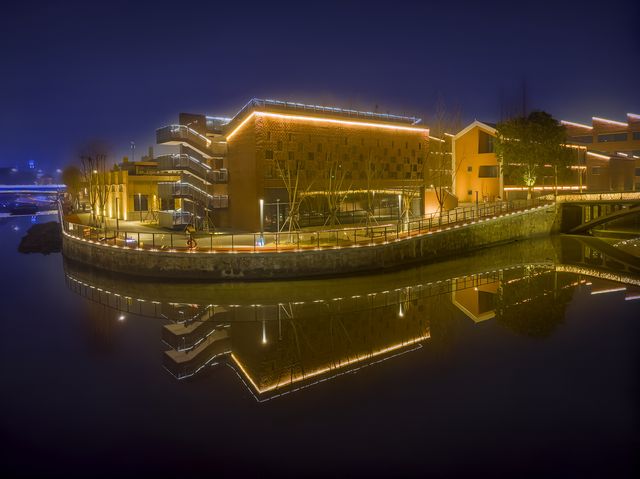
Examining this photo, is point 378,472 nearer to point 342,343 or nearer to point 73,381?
point 342,343

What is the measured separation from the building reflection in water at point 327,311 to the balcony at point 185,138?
1016 centimetres

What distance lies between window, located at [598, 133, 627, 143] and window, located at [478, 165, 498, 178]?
1071 inches

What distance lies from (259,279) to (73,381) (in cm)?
1078

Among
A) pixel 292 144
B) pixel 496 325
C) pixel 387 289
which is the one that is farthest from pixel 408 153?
pixel 496 325

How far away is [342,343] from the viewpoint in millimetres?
15273

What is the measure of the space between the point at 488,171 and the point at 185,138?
26.9 meters

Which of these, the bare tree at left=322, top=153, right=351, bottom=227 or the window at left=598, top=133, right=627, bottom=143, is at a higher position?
the window at left=598, top=133, right=627, bottom=143

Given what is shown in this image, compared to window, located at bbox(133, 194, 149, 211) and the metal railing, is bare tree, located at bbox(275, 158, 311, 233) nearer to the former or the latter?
the metal railing

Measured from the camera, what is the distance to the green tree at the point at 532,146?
42.6 metres

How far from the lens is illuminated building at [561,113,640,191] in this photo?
53.6 meters

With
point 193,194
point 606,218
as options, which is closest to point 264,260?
point 193,194

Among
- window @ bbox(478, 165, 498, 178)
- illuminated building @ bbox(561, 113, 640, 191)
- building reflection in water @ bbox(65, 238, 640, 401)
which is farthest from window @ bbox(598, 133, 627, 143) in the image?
building reflection in water @ bbox(65, 238, 640, 401)

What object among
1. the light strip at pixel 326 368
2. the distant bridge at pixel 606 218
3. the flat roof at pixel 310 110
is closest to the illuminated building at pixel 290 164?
the flat roof at pixel 310 110

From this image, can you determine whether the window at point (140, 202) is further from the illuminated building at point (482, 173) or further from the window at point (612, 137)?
the window at point (612, 137)
